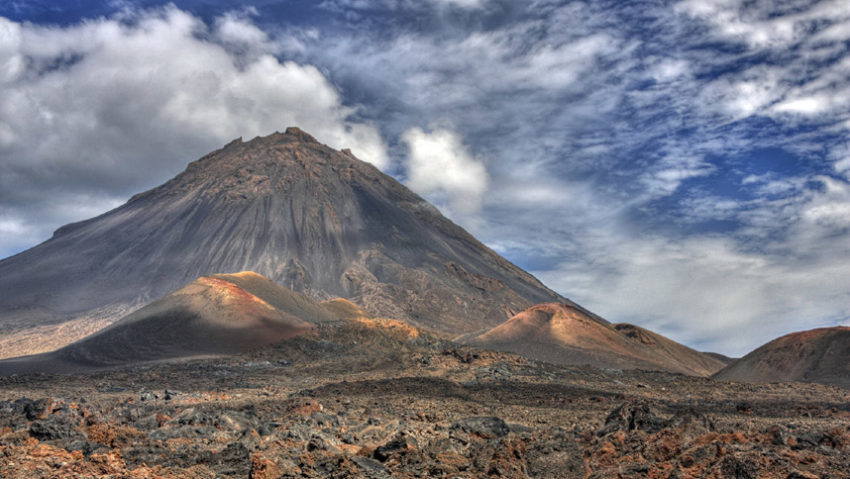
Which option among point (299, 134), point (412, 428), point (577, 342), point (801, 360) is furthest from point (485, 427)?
point (299, 134)

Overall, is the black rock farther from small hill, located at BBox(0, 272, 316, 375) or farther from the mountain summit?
the mountain summit

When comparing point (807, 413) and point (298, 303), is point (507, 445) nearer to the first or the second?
point (807, 413)

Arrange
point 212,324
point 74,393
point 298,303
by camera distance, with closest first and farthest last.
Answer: point 74,393, point 212,324, point 298,303

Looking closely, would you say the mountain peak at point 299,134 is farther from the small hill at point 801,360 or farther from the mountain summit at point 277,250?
the small hill at point 801,360

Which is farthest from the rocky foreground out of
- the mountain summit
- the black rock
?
the mountain summit

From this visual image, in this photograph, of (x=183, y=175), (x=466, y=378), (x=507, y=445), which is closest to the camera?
(x=507, y=445)

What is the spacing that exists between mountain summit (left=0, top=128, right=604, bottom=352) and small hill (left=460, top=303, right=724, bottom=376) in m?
28.4

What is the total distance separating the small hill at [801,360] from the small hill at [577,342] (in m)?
8.25

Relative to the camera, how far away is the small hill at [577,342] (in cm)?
6359

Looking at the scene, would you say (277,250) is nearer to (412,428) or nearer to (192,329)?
(192,329)

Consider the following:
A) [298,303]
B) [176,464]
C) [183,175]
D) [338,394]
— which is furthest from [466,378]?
[183,175]

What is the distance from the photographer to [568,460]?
14336mm

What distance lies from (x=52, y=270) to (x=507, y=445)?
384ft

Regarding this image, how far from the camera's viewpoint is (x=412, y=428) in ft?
62.1
